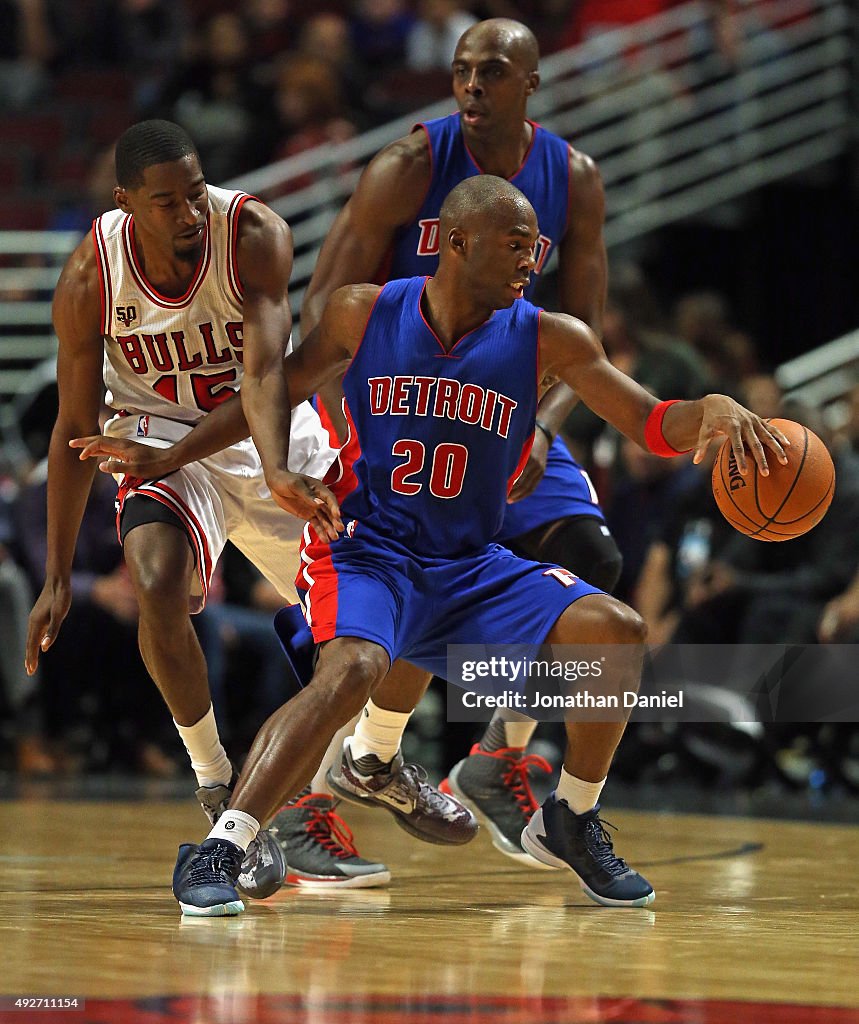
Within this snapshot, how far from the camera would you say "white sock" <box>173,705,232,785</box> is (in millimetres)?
4863

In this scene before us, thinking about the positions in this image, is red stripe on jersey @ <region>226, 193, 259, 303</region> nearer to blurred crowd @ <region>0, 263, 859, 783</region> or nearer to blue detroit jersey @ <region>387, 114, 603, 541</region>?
blue detroit jersey @ <region>387, 114, 603, 541</region>

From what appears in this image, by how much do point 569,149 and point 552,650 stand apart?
1.85m

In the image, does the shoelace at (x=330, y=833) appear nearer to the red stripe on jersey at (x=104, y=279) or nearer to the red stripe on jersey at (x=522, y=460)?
the red stripe on jersey at (x=522, y=460)

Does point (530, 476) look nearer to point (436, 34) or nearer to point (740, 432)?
point (740, 432)

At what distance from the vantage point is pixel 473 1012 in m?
3.00

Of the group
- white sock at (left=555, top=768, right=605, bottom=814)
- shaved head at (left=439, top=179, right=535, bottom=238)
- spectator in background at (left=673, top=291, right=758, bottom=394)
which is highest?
spectator in background at (left=673, top=291, right=758, bottom=394)

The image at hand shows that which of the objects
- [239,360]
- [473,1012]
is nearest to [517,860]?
[239,360]

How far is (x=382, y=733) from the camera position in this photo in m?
5.07

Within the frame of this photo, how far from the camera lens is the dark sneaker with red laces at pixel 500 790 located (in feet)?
18.3

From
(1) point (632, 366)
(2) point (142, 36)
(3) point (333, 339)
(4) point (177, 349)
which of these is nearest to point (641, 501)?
(1) point (632, 366)

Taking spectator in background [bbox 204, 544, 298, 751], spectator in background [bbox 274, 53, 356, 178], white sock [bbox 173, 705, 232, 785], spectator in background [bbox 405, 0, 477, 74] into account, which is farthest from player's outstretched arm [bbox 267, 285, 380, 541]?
spectator in background [bbox 405, 0, 477, 74]

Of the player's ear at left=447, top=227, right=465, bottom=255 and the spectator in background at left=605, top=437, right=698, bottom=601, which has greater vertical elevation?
the spectator in background at left=605, top=437, right=698, bottom=601

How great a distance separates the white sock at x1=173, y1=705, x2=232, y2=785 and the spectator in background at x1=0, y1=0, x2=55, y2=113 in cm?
988

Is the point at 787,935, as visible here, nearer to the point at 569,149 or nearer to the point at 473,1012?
the point at 473,1012
